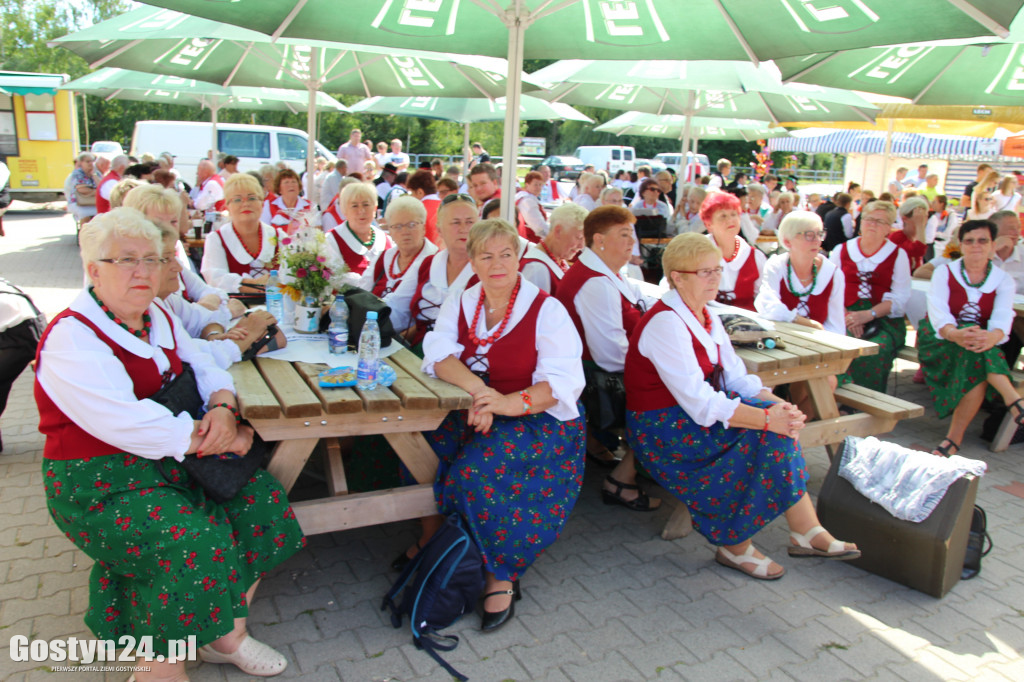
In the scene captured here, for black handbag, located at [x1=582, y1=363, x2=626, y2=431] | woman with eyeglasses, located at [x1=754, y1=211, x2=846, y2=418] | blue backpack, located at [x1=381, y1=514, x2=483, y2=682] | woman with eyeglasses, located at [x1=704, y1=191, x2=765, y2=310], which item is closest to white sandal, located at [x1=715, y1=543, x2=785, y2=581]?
black handbag, located at [x1=582, y1=363, x2=626, y2=431]

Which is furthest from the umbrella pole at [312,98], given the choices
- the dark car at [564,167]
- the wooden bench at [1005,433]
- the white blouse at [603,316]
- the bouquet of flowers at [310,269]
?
the dark car at [564,167]

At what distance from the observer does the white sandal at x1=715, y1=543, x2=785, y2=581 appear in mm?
3025

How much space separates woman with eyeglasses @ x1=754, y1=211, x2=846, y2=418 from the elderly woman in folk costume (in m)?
1.95

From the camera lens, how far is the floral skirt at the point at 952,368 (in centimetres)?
443

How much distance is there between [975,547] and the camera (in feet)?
10.2

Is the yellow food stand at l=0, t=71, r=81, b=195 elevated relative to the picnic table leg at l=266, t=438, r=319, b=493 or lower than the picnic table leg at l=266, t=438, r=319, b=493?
elevated

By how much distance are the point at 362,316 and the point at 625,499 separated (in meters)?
1.62

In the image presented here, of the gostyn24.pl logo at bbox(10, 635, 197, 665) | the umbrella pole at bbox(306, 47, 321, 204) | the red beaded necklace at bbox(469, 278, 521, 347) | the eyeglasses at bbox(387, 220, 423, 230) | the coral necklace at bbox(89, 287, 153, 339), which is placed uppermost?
the umbrella pole at bbox(306, 47, 321, 204)

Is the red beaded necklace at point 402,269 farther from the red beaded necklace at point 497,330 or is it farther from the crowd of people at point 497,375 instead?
the red beaded necklace at point 497,330

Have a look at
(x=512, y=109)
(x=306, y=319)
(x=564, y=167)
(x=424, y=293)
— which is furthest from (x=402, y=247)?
(x=564, y=167)

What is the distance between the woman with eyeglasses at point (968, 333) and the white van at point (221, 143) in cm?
1339

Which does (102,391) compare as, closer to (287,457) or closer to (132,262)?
(132,262)

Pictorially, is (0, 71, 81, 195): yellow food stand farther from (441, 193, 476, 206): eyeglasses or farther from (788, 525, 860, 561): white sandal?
(788, 525, 860, 561): white sandal

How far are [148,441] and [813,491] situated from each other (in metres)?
3.33
